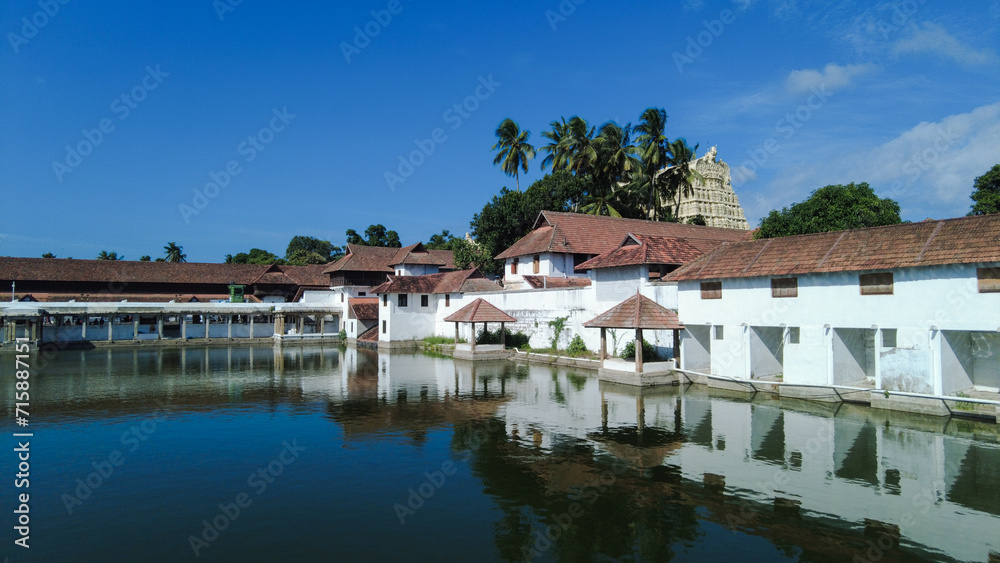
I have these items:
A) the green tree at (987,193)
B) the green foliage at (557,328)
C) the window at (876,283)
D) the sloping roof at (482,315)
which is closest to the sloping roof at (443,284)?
the sloping roof at (482,315)

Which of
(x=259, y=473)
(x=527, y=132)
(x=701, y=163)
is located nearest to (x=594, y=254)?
(x=527, y=132)

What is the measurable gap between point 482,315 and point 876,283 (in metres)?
18.8

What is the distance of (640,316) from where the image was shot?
72.2ft

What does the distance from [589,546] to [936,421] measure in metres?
11.8

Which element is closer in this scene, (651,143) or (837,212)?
(837,212)

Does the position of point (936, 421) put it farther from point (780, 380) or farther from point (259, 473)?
point (259, 473)

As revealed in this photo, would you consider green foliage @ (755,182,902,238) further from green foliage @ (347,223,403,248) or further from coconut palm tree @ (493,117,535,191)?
green foliage @ (347,223,403,248)

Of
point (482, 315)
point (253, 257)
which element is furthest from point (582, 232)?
point (253, 257)

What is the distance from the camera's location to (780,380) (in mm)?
19781

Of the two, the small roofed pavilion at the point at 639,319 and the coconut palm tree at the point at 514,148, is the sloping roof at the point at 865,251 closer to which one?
the small roofed pavilion at the point at 639,319

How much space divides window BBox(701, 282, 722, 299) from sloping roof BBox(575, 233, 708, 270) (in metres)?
2.99

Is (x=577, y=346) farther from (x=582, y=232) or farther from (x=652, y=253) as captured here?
(x=582, y=232)

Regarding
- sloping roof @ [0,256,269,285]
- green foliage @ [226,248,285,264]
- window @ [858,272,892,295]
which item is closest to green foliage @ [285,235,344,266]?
green foliage @ [226,248,285,264]

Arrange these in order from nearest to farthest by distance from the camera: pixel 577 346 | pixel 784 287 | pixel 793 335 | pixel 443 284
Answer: pixel 784 287, pixel 793 335, pixel 577 346, pixel 443 284
